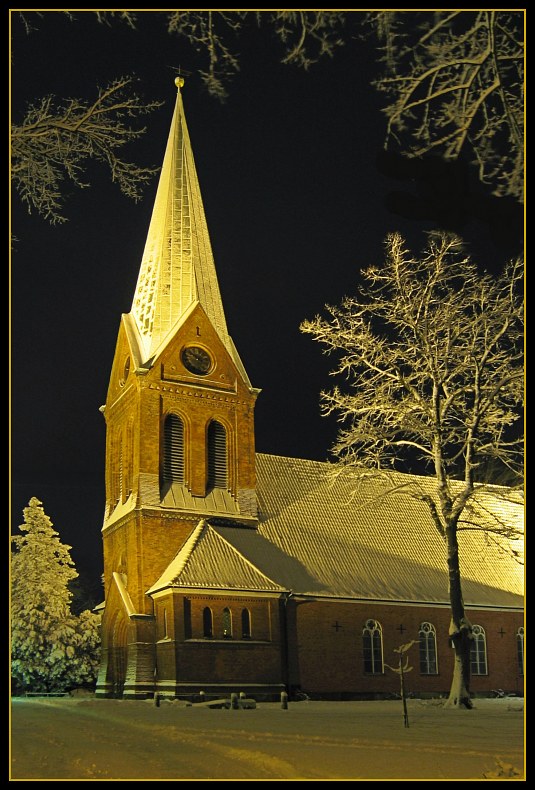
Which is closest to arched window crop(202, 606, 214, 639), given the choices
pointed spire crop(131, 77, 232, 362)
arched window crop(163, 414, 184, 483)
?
arched window crop(163, 414, 184, 483)

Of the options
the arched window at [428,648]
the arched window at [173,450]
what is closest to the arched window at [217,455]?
the arched window at [173,450]

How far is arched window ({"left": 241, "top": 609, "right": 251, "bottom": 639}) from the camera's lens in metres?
29.3

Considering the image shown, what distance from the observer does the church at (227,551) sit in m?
29.1

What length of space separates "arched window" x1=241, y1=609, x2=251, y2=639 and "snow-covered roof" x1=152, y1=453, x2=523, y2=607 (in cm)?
91

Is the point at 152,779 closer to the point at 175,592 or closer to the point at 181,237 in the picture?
the point at 175,592

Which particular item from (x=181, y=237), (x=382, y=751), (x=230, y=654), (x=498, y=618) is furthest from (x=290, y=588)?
(x=382, y=751)

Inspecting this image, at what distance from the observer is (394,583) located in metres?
33.8

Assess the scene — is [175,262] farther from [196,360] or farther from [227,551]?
[227,551]

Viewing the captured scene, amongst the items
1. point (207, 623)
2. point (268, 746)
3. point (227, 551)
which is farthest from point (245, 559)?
point (268, 746)

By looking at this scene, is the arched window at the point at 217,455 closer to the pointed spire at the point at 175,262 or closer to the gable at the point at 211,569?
the gable at the point at 211,569

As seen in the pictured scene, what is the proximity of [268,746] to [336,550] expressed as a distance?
20402 mm

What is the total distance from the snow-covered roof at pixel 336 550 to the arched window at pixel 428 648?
1258 mm

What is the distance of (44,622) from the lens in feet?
114

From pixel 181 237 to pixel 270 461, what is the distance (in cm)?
992
